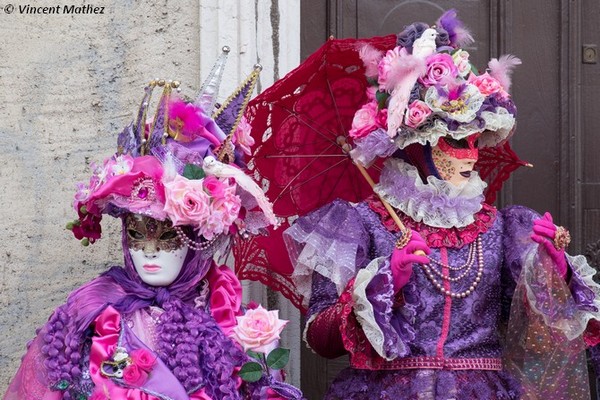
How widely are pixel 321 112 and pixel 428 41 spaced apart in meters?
0.39

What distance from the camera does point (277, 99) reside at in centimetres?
319

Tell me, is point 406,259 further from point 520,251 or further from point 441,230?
point 520,251

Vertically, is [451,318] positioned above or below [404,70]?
below

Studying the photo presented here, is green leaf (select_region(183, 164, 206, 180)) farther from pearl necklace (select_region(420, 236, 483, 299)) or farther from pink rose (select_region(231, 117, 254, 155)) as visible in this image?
pearl necklace (select_region(420, 236, 483, 299))

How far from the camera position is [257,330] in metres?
2.82

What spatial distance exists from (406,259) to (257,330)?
404mm

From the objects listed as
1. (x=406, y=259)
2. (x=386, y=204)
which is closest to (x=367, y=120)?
(x=386, y=204)

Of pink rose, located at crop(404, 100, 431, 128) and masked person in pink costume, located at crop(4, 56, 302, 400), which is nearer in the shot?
masked person in pink costume, located at crop(4, 56, 302, 400)

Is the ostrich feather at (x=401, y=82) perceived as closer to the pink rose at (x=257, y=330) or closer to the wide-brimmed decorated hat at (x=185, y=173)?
the wide-brimmed decorated hat at (x=185, y=173)

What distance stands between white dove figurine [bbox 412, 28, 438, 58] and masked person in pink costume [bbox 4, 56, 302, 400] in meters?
0.44

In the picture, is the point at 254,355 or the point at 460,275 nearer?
the point at 254,355

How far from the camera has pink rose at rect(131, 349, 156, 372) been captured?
107 inches

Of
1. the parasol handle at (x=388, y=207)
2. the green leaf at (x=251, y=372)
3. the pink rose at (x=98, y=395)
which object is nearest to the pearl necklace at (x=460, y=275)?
the parasol handle at (x=388, y=207)

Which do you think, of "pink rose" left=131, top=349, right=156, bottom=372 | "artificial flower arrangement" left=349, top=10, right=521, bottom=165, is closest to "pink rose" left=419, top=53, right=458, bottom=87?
"artificial flower arrangement" left=349, top=10, right=521, bottom=165
